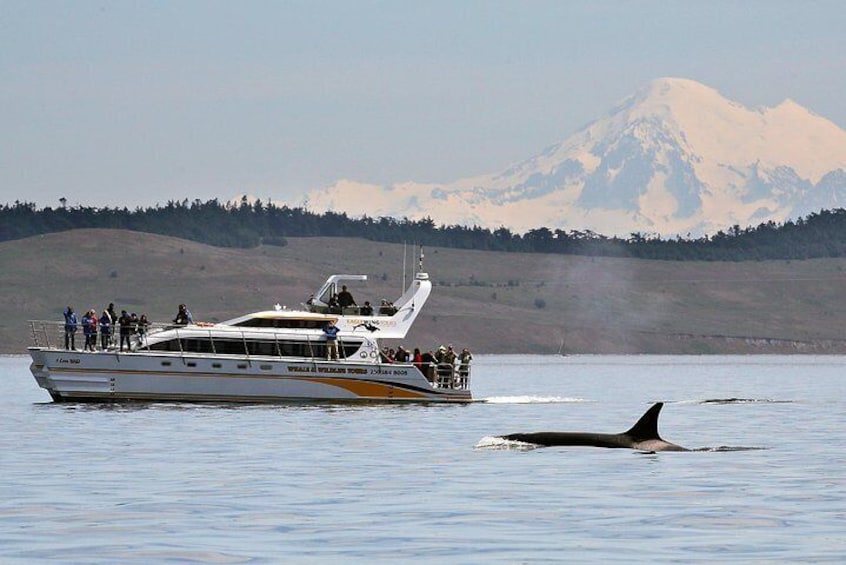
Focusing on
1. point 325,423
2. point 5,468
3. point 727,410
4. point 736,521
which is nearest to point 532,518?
point 736,521

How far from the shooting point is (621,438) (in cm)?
4275

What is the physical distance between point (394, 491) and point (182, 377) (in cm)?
3011

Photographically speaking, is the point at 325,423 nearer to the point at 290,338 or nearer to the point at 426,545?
the point at 290,338

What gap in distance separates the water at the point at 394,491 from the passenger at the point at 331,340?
524 centimetres

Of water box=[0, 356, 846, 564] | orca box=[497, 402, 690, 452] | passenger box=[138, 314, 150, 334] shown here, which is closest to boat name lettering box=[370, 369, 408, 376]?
water box=[0, 356, 846, 564]

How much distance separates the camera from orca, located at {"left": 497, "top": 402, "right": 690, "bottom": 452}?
138 feet

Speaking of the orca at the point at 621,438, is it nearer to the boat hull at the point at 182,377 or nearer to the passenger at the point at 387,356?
the boat hull at the point at 182,377

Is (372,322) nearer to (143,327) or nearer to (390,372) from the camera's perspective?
(390,372)

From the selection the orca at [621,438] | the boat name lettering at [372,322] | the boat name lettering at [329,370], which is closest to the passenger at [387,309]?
the boat name lettering at [372,322]

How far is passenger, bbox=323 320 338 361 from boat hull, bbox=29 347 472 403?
486mm

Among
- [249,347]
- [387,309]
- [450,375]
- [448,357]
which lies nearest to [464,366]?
[450,375]

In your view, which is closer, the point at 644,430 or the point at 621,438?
the point at 644,430

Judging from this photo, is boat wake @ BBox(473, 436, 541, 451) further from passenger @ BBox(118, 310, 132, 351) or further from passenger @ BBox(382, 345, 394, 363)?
passenger @ BBox(382, 345, 394, 363)

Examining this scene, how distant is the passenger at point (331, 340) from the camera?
65312 millimetres
